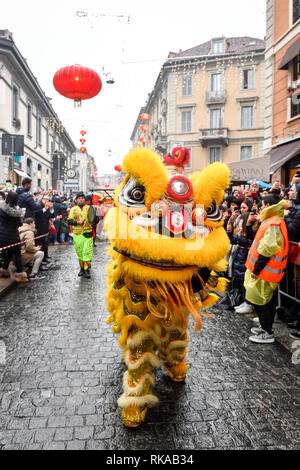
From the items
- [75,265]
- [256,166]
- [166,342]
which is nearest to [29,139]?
[75,265]

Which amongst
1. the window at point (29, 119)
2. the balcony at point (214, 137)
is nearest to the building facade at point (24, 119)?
the window at point (29, 119)

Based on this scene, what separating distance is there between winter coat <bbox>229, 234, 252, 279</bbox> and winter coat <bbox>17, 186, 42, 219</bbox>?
510 centimetres

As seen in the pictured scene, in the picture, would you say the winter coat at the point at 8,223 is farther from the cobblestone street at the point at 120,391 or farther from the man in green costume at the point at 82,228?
the cobblestone street at the point at 120,391

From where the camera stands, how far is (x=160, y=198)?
2.51m

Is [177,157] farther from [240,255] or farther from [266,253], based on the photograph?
[240,255]

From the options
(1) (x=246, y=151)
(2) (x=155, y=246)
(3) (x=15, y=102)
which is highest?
(1) (x=246, y=151)

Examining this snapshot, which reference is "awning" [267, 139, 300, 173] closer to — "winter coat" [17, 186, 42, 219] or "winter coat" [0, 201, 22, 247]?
"winter coat" [17, 186, 42, 219]

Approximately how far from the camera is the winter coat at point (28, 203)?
826 cm

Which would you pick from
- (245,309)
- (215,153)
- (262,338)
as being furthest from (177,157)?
(215,153)

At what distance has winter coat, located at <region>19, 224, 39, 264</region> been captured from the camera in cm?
738

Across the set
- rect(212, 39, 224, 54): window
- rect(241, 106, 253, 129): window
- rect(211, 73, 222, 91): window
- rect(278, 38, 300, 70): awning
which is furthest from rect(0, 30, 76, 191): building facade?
rect(241, 106, 253, 129): window

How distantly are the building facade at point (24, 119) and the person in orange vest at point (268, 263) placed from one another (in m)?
8.04

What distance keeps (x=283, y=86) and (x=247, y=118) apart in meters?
19.7

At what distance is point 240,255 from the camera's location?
17.9 ft
